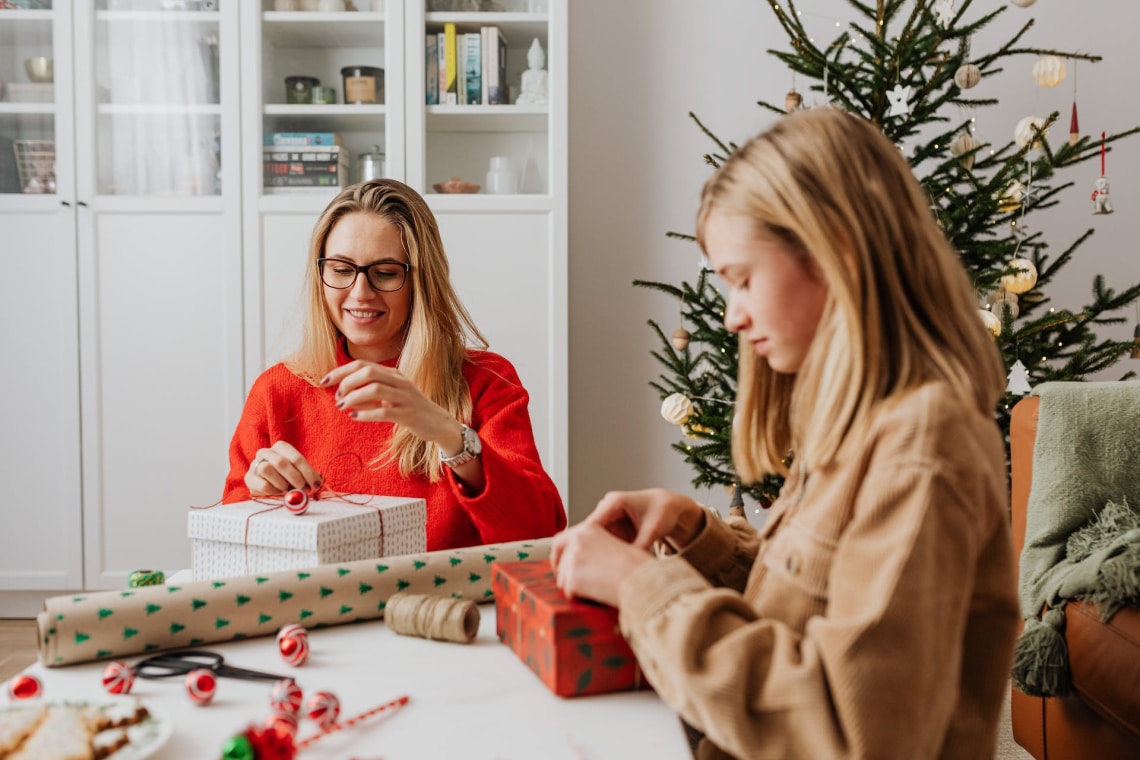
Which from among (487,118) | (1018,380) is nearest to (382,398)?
(1018,380)

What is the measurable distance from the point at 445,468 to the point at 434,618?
587 mm

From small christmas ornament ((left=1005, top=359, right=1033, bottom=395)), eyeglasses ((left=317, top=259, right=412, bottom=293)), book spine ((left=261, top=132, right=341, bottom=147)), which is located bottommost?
small christmas ornament ((left=1005, top=359, right=1033, bottom=395))

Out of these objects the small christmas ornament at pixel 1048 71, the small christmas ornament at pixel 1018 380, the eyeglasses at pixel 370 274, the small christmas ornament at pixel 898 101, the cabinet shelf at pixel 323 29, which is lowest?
the small christmas ornament at pixel 1018 380

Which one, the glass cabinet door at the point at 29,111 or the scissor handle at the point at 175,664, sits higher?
the glass cabinet door at the point at 29,111

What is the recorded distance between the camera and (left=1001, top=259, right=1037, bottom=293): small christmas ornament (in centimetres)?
226

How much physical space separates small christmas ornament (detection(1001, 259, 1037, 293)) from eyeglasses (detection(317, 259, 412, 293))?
144cm

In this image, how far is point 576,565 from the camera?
779 mm

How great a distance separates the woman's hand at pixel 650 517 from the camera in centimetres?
91

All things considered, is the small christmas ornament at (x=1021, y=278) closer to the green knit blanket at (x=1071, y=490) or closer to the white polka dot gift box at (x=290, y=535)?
the green knit blanket at (x=1071, y=490)

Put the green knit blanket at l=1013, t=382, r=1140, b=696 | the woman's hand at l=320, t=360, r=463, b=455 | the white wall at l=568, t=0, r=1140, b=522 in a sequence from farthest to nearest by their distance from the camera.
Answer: the white wall at l=568, t=0, r=1140, b=522 → the green knit blanket at l=1013, t=382, r=1140, b=696 → the woman's hand at l=320, t=360, r=463, b=455

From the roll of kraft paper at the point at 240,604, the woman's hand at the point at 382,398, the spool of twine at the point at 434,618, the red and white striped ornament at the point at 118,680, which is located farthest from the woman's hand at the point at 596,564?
the woman's hand at the point at 382,398

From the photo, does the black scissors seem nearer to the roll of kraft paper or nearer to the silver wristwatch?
the roll of kraft paper

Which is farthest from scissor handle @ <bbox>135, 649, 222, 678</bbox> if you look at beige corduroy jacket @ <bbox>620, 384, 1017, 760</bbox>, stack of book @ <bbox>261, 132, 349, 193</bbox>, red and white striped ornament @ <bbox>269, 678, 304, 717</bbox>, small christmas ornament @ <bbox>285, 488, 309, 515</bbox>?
stack of book @ <bbox>261, 132, 349, 193</bbox>

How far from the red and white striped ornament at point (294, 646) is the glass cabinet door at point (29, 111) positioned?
8.30 feet
